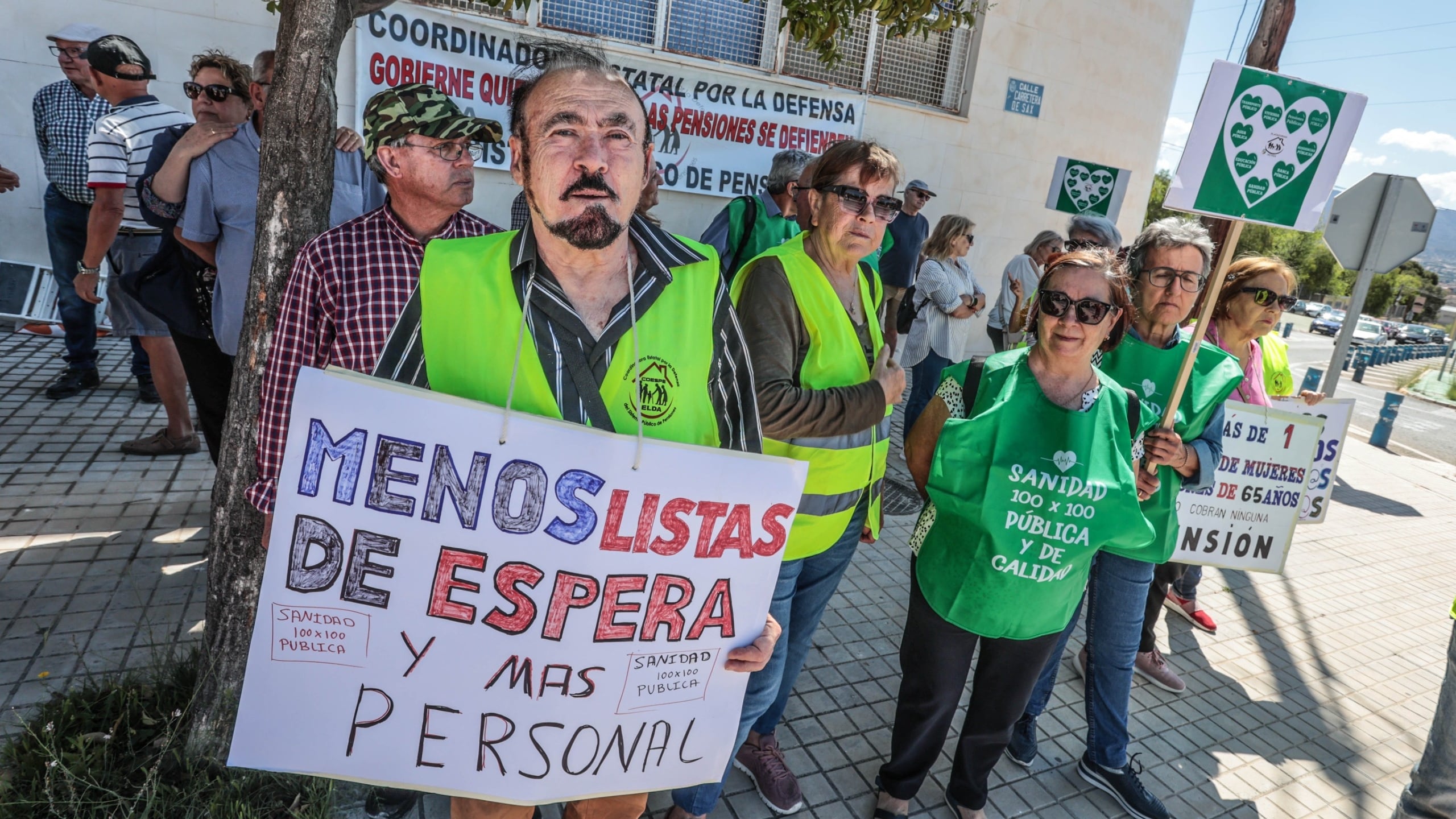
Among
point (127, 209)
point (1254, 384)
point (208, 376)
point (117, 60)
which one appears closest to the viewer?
point (208, 376)

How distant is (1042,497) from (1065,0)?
9471mm

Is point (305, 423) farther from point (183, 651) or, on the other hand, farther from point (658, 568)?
point (183, 651)

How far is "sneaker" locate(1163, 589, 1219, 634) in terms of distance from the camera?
180 inches

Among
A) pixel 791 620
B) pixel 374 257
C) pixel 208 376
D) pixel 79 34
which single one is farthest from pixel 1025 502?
pixel 79 34

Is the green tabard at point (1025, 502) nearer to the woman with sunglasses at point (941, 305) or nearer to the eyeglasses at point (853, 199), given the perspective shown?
the eyeglasses at point (853, 199)

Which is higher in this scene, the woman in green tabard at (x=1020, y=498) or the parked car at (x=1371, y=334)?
the woman in green tabard at (x=1020, y=498)

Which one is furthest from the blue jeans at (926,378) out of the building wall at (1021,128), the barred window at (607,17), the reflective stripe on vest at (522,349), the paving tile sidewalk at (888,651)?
the reflective stripe on vest at (522,349)

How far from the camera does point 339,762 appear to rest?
61.3 inches

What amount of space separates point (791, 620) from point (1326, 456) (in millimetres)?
3807

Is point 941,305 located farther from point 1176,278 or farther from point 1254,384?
point 1176,278

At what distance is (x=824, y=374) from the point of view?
90.0 inches

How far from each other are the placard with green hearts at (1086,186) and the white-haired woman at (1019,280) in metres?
1.30

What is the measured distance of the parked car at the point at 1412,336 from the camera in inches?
1775

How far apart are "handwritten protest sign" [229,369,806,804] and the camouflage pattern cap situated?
113cm
